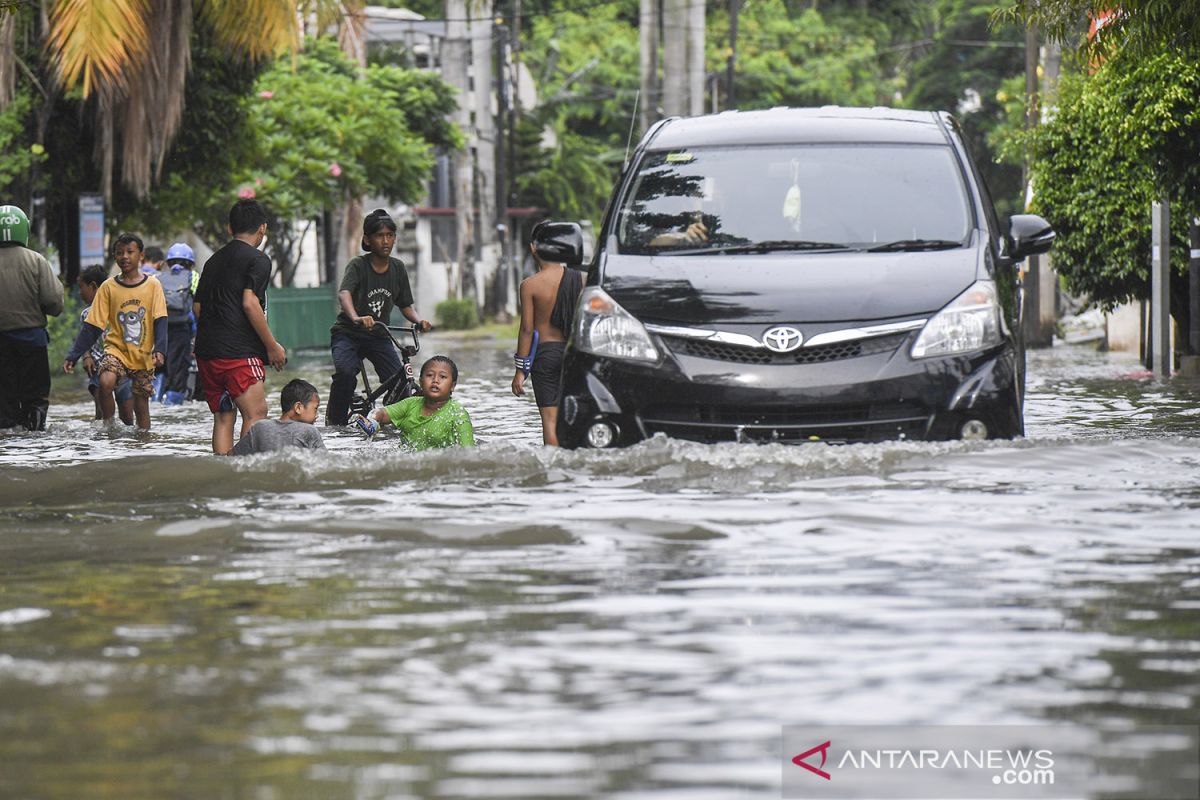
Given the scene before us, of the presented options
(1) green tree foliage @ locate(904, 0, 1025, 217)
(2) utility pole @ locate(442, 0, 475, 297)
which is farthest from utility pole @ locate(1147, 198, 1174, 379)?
(1) green tree foliage @ locate(904, 0, 1025, 217)

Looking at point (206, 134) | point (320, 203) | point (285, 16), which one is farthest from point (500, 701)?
point (320, 203)

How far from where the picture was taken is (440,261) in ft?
192

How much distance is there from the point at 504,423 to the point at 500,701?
10.9 m

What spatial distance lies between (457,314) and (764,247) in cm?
3560

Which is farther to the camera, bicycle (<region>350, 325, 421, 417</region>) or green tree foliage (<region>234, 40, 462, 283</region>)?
green tree foliage (<region>234, 40, 462, 283</region>)

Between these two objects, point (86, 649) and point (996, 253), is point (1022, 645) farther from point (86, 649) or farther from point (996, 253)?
point (996, 253)

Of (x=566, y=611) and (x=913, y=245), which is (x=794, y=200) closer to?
(x=913, y=245)

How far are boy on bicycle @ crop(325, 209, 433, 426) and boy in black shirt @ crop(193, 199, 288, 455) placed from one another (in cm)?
246

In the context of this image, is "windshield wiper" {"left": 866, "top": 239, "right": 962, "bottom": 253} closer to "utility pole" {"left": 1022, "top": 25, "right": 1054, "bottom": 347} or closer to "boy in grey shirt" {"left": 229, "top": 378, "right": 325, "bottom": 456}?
"boy in grey shirt" {"left": 229, "top": 378, "right": 325, "bottom": 456}

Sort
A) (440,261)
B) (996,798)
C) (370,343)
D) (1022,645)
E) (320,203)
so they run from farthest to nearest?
(440,261), (320,203), (370,343), (1022,645), (996,798)

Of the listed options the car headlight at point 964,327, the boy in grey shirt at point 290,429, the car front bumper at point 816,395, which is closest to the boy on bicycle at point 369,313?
the boy in grey shirt at point 290,429

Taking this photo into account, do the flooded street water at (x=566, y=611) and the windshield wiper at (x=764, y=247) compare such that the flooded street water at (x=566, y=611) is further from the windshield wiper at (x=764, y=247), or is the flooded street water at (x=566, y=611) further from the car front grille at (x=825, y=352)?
the windshield wiper at (x=764, y=247)

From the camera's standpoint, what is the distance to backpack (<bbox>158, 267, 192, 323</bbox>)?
19.6 metres

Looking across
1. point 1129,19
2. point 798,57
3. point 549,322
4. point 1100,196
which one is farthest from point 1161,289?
point 798,57
